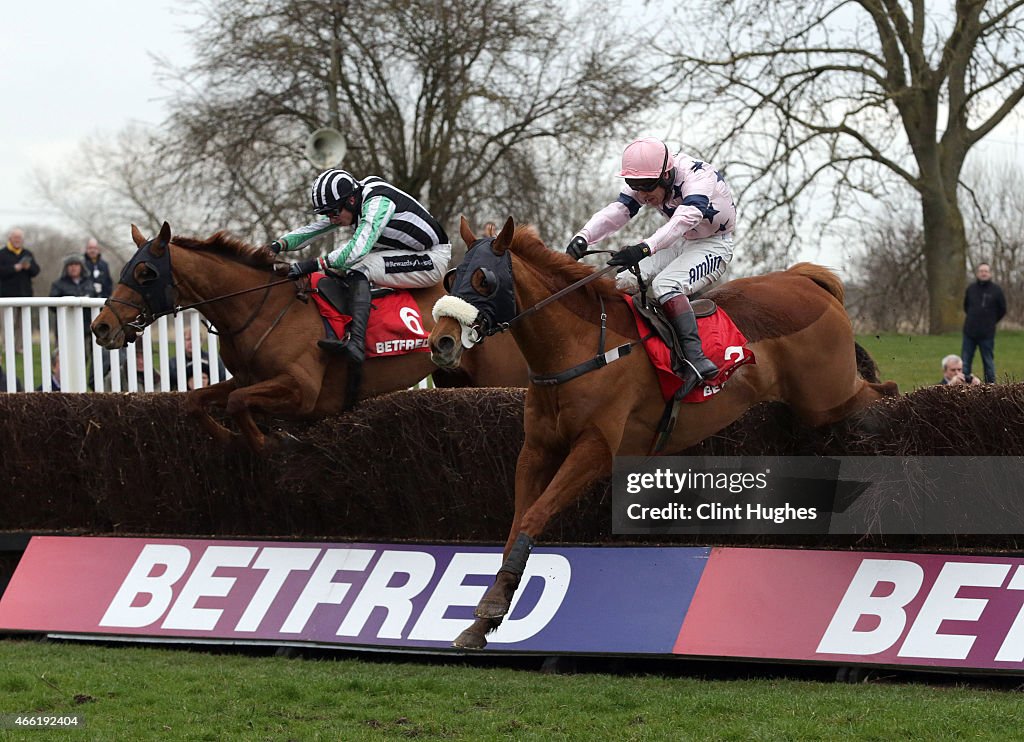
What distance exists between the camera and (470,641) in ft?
16.6

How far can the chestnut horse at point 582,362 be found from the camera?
17.2ft

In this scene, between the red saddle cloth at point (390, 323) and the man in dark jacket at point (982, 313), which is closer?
the red saddle cloth at point (390, 323)

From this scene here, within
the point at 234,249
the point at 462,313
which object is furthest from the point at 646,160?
the point at 234,249

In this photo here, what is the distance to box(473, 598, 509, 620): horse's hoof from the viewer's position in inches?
199

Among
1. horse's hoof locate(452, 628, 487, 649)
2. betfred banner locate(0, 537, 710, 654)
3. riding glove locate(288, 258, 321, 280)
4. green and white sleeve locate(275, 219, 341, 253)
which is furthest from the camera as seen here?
green and white sleeve locate(275, 219, 341, 253)

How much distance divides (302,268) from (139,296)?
1.01 m

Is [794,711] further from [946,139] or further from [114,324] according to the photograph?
[946,139]

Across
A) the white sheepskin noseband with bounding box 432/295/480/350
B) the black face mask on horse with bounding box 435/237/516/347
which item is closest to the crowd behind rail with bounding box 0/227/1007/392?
the black face mask on horse with bounding box 435/237/516/347

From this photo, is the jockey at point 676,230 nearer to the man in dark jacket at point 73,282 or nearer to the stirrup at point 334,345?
the stirrup at point 334,345

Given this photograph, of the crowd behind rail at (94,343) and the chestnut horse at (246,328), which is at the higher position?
the chestnut horse at (246,328)

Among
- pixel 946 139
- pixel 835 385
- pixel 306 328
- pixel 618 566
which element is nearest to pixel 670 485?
pixel 618 566

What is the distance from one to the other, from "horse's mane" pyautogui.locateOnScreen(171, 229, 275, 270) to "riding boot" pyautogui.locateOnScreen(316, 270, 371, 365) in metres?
0.57


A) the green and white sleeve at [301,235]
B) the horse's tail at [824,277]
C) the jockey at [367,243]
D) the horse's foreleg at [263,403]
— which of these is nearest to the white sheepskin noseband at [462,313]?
the horse's foreleg at [263,403]

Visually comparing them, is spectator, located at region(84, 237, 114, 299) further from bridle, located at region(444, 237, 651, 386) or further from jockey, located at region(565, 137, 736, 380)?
bridle, located at region(444, 237, 651, 386)
